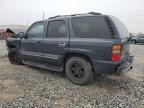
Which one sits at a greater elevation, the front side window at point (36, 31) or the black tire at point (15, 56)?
the front side window at point (36, 31)

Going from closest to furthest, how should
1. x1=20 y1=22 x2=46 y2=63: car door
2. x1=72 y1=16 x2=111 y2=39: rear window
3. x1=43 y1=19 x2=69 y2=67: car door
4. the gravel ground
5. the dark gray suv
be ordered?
the gravel ground, the dark gray suv, x1=72 y1=16 x2=111 y2=39: rear window, x1=43 y1=19 x2=69 y2=67: car door, x1=20 y1=22 x2=46 y2=63: car door

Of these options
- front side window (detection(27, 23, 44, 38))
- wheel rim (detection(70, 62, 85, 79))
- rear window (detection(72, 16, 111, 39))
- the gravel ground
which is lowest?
the gravel ground

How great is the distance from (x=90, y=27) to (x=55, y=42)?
3.88 feet

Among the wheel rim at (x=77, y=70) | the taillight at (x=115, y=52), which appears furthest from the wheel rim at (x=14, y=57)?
the taillight at (x=115, y=52)

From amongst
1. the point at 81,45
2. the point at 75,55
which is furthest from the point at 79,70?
the point at 81,45

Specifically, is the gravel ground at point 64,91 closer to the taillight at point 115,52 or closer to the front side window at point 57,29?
the taillight at point 115,52

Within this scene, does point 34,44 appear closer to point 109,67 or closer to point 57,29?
point 57,29

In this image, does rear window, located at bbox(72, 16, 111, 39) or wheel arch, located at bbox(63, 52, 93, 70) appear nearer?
rear window, located at bbox(72, 16, 111, 39)

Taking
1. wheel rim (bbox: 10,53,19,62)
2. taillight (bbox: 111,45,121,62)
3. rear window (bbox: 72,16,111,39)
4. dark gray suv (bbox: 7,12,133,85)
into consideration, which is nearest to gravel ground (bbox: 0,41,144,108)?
dark gray suv (bbox: 7,12,133,85)

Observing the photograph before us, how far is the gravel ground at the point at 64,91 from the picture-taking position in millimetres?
3816

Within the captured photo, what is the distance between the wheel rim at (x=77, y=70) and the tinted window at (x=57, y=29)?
35.7 inches

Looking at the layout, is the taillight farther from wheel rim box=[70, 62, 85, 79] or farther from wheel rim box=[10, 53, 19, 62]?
wheel rim box=[10, 53, 19, 62]

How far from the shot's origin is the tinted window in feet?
17.1

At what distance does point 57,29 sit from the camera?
5.43m
